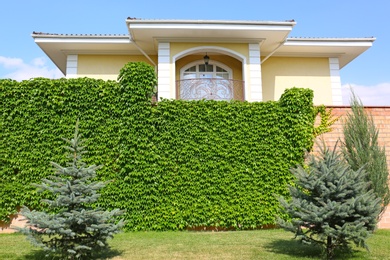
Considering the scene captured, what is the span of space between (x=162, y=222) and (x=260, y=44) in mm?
7333

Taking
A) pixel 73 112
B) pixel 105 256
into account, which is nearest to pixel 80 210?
pixel 105 256

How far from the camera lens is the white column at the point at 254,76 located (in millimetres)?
11711

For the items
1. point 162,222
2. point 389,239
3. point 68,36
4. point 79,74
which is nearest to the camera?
point 389,239

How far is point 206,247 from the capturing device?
6715mm

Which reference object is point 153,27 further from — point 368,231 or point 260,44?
point 368,231

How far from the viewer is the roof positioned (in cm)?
1112

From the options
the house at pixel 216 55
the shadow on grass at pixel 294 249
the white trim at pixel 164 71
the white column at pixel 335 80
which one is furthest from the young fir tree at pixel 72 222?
the white column at pixel 335 80

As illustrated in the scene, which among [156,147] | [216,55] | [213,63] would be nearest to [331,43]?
[216,55]

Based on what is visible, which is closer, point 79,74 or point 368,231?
point 368,231

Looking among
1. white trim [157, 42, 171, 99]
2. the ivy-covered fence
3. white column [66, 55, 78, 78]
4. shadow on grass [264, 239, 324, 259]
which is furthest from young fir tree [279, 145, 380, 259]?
white column [66, 55, 78, 78]

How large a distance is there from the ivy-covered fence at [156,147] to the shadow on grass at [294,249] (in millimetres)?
1831

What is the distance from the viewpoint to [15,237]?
7906 millimetres

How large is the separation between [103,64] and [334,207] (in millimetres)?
10432

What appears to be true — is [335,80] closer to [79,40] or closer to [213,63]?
[213,63]
